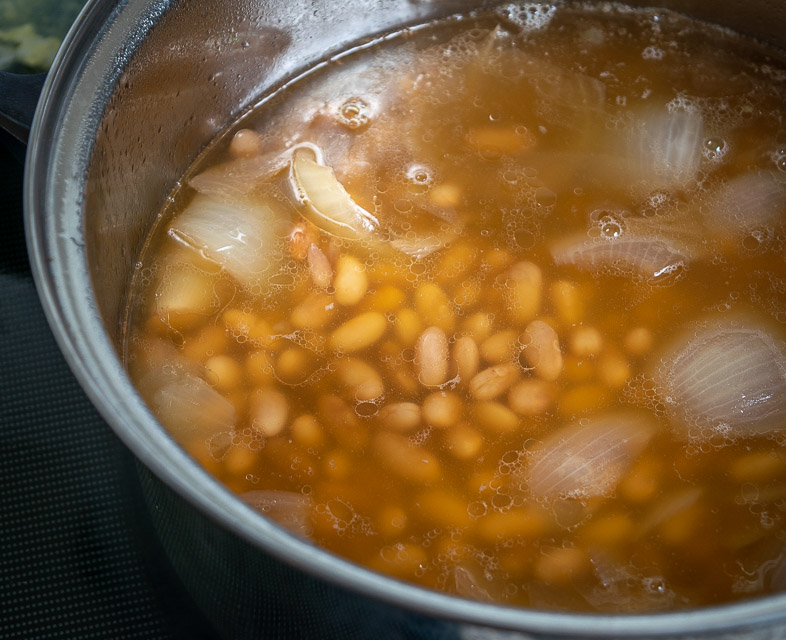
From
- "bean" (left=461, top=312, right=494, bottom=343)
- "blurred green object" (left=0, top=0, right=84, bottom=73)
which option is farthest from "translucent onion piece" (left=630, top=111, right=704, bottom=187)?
→ "blurred green object" (left=0, top=0, right=84, bottom=73)

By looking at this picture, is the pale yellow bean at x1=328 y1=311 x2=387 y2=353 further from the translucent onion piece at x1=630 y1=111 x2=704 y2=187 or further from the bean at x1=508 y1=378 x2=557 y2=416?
the translucent onion piece at x1=630 y1=111 x2=704 y2=187

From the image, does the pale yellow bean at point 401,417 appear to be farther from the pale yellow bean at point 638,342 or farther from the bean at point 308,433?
the pale yellow bean at point 638,342

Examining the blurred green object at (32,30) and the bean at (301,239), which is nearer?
the bean at (301,239)

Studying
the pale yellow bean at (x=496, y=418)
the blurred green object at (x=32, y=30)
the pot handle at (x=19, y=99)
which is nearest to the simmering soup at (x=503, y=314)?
the pale yellow bean at (x=496, y=418)

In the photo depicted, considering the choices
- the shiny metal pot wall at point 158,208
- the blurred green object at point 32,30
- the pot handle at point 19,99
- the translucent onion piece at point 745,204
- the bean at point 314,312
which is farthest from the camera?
the blurred green object at point 32,30

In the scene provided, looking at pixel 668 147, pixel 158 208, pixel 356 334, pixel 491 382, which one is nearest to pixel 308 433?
pixel 356 334

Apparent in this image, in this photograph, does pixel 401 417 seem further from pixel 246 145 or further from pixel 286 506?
pixel 246 145
